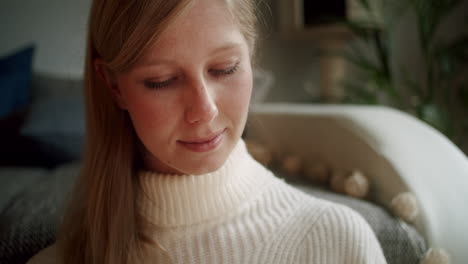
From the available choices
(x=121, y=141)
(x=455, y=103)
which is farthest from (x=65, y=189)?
(x=455, y=103)

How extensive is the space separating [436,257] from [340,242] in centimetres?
27

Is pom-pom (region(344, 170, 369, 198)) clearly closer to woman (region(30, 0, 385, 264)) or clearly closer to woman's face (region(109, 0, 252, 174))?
woman (region(30, 0, 385, 264))

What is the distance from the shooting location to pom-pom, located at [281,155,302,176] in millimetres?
1067

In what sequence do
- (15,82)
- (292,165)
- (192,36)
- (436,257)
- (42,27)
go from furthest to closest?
(42,27)
(15,82)
(292,165)
(436,257)
(192,36)

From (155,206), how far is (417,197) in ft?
1.66

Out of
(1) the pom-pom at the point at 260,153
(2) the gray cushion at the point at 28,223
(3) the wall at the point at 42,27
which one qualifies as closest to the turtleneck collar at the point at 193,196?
(2) the gray cushion at the point at 28,223

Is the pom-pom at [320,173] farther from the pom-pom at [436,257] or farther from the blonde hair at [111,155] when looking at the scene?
the blonde hair at [111,155]

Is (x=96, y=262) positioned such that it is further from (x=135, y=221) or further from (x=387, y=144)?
(x=387, y=144)

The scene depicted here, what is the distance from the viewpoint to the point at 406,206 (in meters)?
0.70

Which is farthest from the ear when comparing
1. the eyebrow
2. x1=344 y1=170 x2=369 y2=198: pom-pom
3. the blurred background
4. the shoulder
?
the blurred background

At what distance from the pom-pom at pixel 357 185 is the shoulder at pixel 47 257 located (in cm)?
60

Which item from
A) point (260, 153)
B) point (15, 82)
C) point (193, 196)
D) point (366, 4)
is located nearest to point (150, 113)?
point (193, 196)

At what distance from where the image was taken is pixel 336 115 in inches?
37.6

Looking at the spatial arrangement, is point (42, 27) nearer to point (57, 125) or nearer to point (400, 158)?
point (57, 125)
